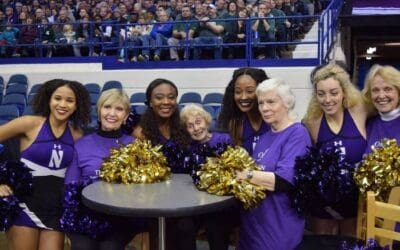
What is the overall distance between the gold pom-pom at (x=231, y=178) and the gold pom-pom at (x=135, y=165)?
28 cm

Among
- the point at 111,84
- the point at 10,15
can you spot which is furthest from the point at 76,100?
the point at 10,15

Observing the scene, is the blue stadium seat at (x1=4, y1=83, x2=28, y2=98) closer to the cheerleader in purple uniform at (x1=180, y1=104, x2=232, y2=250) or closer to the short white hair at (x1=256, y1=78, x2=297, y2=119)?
the cheerleader in purple uniform at (x1=180, y1=104, x2=232, y2=250)

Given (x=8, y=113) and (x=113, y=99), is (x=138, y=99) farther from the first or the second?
(x=113, y=99)

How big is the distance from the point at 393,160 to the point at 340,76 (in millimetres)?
527

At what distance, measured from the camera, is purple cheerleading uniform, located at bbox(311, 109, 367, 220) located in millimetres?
2566

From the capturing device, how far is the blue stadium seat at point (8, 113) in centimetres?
716

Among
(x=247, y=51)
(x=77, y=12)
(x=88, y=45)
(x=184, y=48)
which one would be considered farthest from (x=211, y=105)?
(x=77, y=12)

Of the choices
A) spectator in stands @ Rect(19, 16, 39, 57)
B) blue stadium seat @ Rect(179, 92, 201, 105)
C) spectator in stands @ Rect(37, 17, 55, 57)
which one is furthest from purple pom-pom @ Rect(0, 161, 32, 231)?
spectator in stands @ Rect(19, 16, 39, 57)

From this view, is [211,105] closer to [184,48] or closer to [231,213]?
[184,48]

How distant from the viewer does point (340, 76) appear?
8.59 ft

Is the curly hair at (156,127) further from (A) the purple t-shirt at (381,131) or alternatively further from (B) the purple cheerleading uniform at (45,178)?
(A) the purple t-shirt at (381,131)

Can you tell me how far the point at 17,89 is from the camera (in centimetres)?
822

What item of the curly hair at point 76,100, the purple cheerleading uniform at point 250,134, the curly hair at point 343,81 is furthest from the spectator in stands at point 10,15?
the curly hair at point 343,81

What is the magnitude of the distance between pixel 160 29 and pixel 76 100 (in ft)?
19.9
